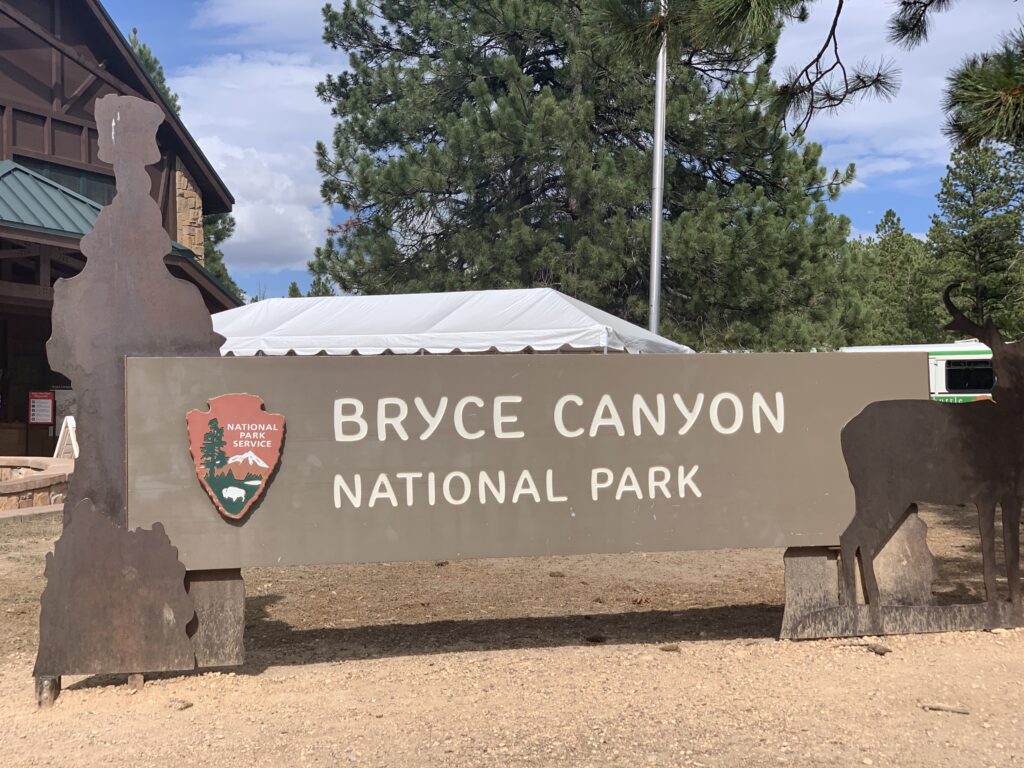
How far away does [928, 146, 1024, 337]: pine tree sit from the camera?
3609 centimetres

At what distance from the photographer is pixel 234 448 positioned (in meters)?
4.86

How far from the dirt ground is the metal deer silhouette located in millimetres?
506

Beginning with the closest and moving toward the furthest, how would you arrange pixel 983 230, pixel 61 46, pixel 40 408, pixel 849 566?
1. pixel 849 566
2. pixel 61 46
3. pixel 40 408
4. pixel 983 230

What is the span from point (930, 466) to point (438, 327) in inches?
270

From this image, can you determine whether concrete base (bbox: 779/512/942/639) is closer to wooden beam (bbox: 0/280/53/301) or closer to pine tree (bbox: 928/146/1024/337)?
wooden beam (bbox: 0/280/53/301)

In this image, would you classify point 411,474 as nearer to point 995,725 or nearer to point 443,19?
point 995,725

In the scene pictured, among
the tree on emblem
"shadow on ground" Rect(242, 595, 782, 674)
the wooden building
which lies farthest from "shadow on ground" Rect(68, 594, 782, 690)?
the wooden building

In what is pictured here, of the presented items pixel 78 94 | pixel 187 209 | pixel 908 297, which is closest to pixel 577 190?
pixel 187 209

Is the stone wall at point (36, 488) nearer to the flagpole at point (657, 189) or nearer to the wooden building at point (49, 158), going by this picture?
the wooden building at point (49, 158)

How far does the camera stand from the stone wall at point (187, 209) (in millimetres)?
18984

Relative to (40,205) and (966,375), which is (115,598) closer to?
(40,205)

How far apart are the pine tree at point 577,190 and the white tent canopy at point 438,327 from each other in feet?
22.3

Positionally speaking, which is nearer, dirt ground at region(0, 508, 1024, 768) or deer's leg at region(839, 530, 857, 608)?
dirt ground at region(0, 508, 1024, 768)

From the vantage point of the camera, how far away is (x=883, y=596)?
5473 mm
